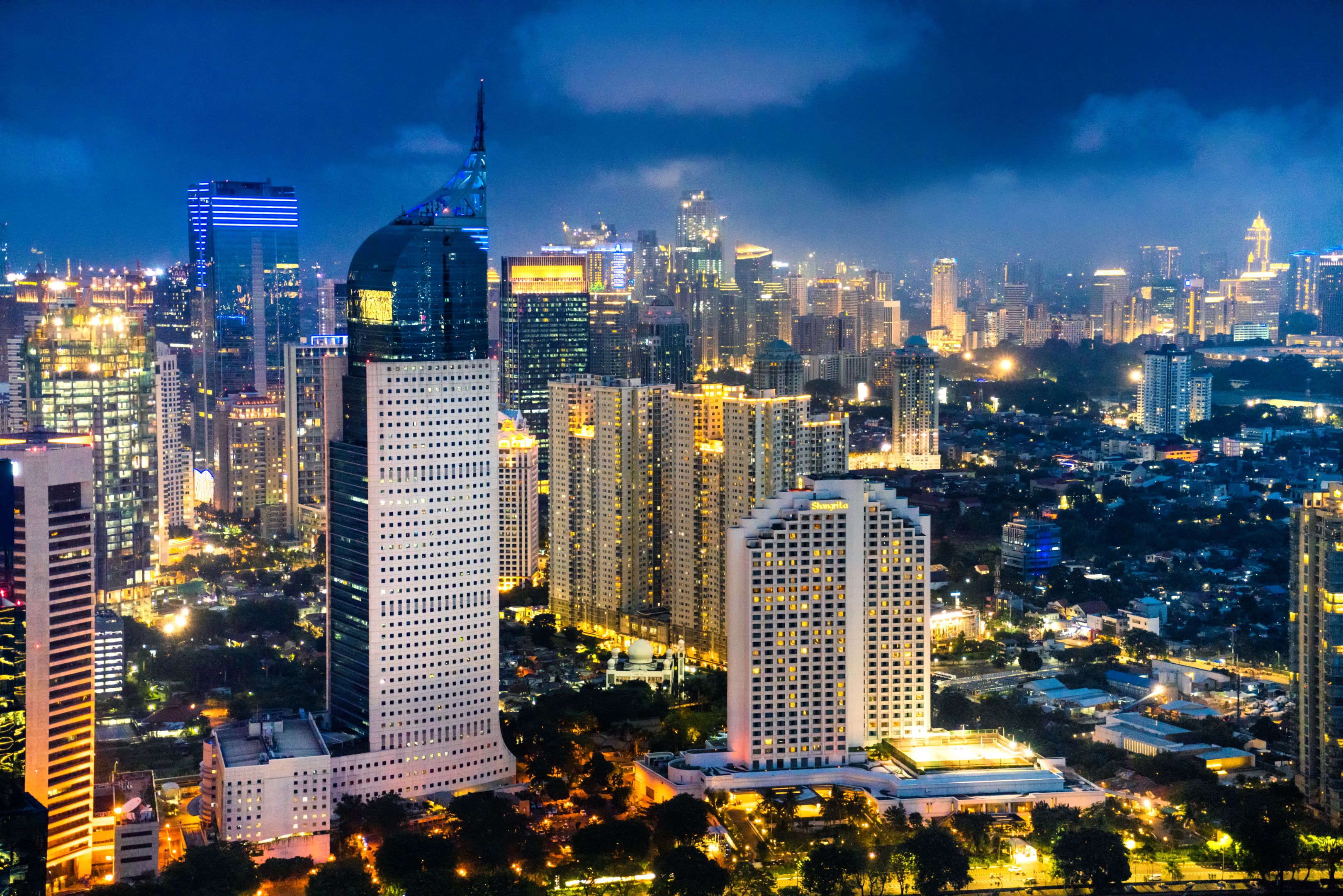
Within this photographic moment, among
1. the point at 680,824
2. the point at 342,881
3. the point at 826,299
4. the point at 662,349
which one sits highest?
the point at 826,299

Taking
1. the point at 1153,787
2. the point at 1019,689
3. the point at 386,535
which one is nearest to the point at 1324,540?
the point at 1153,787

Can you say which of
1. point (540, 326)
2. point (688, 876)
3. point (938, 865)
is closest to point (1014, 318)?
point (540, 326)

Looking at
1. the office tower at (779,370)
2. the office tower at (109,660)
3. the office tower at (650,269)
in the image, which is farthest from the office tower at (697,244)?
the office tower at (109,660)

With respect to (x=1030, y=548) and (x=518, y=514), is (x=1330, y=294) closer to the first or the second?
(x=1030, y=548)

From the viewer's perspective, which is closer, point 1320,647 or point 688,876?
point 688,876

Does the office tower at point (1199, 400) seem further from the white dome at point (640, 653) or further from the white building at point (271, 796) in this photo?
the white building at point (271, 796)

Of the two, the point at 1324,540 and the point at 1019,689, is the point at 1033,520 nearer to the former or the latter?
the point at 1019,689

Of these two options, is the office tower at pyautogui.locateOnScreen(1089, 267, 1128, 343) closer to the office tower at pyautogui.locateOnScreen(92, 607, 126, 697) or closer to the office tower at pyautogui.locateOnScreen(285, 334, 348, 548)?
the office tower at pyautogui.locateOnScreen(285, 334, 348, 548)

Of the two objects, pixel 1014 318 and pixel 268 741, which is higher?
pixel 1014 318
